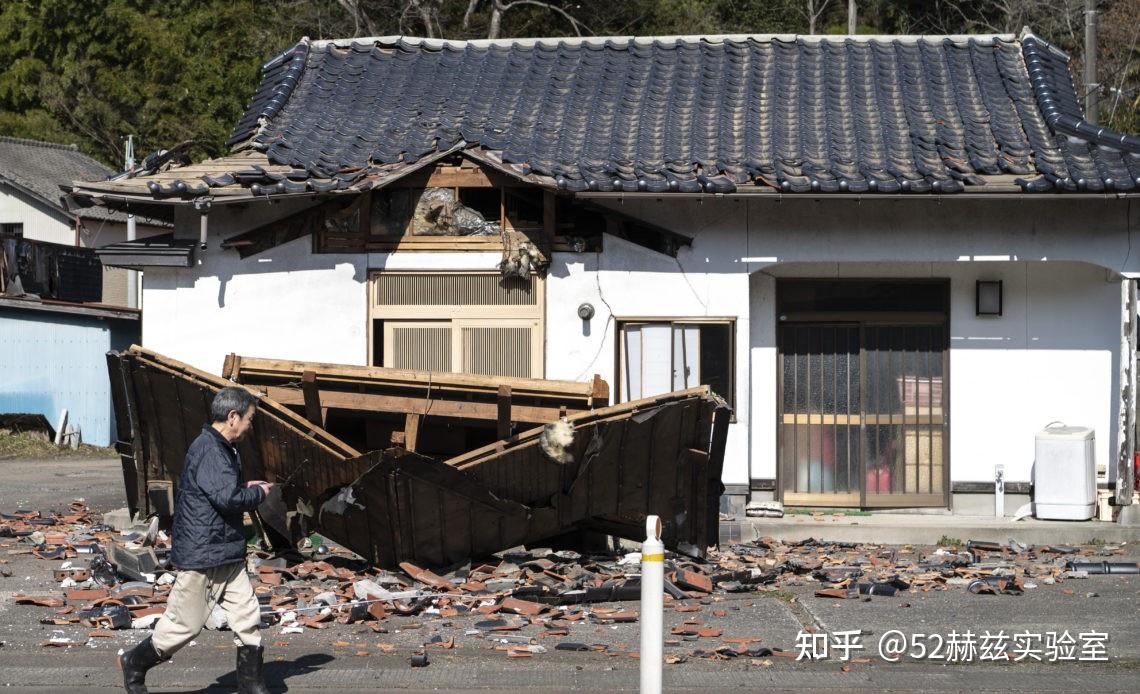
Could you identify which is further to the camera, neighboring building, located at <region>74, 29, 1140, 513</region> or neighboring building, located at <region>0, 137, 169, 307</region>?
neighboring building, located at <region>0, 137, 169, 307</region>

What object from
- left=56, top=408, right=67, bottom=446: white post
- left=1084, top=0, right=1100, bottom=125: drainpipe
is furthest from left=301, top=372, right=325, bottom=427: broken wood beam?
left=1084, top=0, right=1100, bottom=125: drainpipe

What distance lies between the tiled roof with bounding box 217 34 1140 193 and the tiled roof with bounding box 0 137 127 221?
2040 centimetres

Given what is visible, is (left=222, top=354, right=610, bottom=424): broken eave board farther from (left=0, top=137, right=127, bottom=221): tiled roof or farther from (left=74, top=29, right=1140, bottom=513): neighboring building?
(left=0, top=137, right=127, bottom=221): tiled roof

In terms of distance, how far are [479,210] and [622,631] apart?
243 inches

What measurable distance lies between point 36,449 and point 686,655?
18.7 metres

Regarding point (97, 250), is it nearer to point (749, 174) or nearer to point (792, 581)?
point (749, 174)

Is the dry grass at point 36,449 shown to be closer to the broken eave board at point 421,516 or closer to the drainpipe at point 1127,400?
the broken eave board at point 421,516

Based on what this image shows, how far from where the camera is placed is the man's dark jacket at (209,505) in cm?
749

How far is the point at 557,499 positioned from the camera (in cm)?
1141

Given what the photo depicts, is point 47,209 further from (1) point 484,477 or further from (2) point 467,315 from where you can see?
(1) point 484,477

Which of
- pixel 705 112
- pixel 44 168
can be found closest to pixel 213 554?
pixel 705 112

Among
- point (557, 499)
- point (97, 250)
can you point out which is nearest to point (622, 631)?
point (557, 499)

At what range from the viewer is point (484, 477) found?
11.1m

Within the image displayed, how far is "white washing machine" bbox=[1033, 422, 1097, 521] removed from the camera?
14.4 metres
